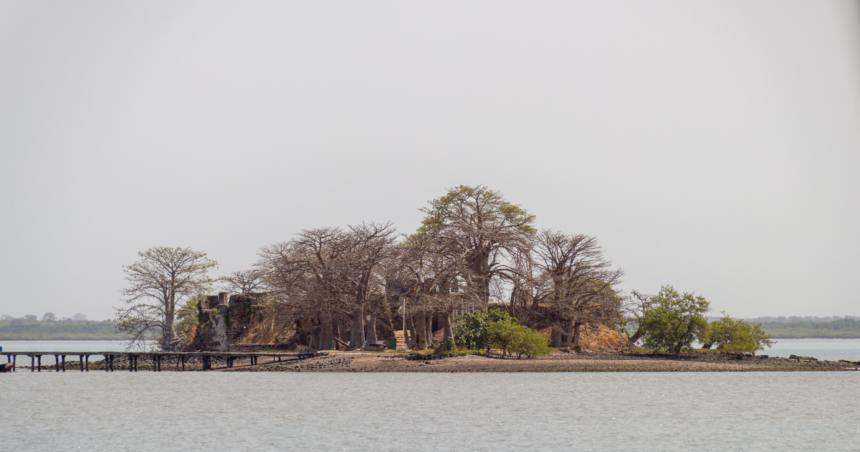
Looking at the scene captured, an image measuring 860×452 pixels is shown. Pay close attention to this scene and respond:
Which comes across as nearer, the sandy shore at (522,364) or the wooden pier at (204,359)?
the sandy shore at (522,364)

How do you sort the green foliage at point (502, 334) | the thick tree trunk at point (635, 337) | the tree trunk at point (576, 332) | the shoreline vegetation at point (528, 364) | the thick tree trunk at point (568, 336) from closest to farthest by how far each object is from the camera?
the shoreline vegetation at point (528, 364)
the green foliage at point (502, 334)
the thick tree trunk at point (568, 336)
the tree trunk at point (576, 332)
the thick tree trunk at point (635, 337)

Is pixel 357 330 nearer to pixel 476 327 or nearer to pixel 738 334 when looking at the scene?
pixel 476 327

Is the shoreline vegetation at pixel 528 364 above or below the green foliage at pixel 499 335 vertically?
below

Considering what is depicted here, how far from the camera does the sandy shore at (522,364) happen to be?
46000 millimetres

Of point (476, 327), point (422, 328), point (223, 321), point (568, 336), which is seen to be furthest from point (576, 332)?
A: point (223, 321)

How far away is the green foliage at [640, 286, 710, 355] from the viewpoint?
173 ft

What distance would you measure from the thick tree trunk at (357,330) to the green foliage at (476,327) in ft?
25.2

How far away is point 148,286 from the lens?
203 feet

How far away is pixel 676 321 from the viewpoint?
174 ft

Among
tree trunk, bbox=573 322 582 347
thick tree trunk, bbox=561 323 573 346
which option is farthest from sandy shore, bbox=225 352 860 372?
tree trunk, bbox=573 322 582 347

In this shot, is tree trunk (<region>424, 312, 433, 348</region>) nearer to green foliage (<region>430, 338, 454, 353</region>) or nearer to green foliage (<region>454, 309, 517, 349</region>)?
green foliage (<region>454, 309, 517, 349</region>)
